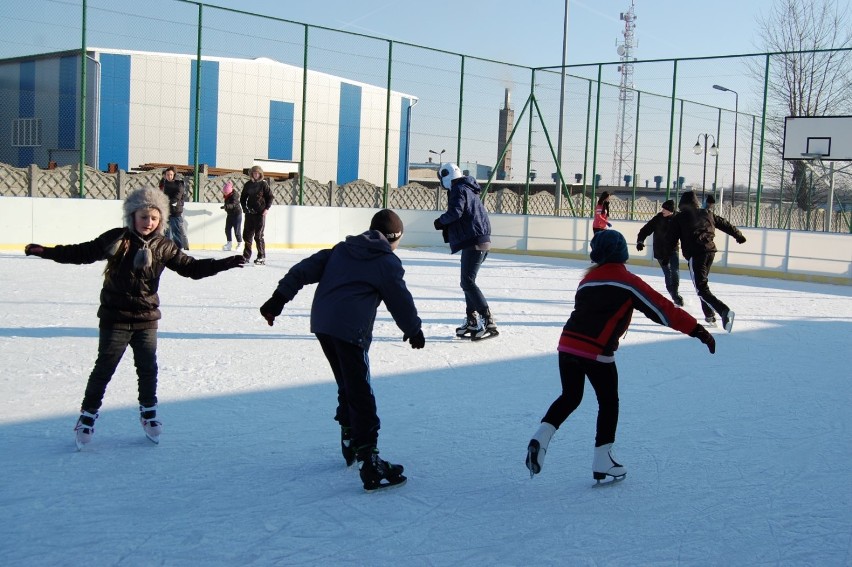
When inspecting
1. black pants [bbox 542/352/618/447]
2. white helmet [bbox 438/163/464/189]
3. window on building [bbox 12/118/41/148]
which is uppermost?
window on building [bbox 12/118/41/148]

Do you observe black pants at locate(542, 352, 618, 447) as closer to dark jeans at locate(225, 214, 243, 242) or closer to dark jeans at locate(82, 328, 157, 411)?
dark jeans at locate(82, 328, 157, 411)

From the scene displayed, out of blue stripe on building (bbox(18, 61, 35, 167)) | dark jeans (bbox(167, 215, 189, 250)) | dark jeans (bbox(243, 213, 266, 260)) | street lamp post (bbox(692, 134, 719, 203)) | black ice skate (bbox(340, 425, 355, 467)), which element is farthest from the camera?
street lamp post (bbox(692, 134, 719, 203))

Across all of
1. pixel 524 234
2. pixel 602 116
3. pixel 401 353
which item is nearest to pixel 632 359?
pixel 401 353

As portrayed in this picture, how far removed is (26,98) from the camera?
2034cm

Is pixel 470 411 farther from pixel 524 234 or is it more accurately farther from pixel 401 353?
pixel 524 234

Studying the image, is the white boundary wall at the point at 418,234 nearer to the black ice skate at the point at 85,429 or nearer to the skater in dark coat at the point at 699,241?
the skater in dark coat at the point at 699,241

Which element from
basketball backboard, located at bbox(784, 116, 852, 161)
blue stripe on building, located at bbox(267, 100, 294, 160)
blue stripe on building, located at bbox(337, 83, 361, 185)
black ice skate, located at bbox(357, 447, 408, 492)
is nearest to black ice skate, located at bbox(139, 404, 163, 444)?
black ice skate, located at bbox(357, 447, 408, 492)

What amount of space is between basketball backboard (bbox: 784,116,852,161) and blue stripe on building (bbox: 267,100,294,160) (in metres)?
13.4

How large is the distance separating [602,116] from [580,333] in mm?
17864

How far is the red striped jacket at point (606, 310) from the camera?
13.5 ft

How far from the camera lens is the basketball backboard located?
1900cm

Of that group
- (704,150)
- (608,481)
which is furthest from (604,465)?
(704,150)

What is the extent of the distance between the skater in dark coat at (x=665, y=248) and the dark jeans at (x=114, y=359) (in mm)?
6850

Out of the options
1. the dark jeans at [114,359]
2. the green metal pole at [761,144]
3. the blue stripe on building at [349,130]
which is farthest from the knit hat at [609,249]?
the blue stripe on building at [349,130]
